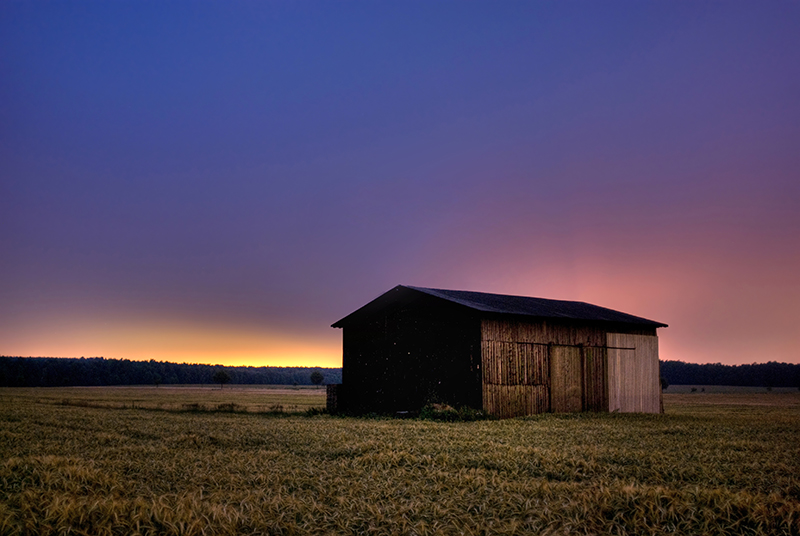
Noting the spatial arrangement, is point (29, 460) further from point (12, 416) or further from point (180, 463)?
point (12, 416)

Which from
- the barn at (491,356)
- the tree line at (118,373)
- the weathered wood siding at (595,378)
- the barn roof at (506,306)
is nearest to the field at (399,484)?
the barn at (491,356)

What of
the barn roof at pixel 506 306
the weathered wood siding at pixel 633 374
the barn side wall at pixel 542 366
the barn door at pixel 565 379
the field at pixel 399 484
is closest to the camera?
the field at pixel 399 484

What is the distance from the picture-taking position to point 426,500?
8.15 meters

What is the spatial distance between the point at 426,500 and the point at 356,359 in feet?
70.6

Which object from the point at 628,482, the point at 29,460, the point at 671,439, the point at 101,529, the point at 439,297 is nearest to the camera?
the point at 101,529

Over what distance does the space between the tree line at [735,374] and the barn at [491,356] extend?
96281mm

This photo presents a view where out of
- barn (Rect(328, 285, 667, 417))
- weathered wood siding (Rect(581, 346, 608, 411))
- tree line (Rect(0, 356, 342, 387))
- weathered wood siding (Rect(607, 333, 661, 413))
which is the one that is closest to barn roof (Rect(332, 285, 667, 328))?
barn (Rect(328, 285, 667, 417))

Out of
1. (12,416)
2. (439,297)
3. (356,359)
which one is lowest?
(12,416)

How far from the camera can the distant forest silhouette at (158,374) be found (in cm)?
12069

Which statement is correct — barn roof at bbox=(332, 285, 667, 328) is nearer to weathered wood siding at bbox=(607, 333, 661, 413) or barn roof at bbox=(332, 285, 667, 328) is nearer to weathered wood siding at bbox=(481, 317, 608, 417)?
weathered wood siding at bbox=(481, 317, 608, 417)

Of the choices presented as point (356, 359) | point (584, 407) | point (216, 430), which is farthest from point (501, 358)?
point (216, 430)

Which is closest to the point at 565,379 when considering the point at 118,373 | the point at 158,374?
the point at 158,374

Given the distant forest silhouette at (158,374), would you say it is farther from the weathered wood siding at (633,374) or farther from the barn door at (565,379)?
the barn door at (565,379)

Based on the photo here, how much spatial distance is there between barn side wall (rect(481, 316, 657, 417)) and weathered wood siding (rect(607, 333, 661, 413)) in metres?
0.56
